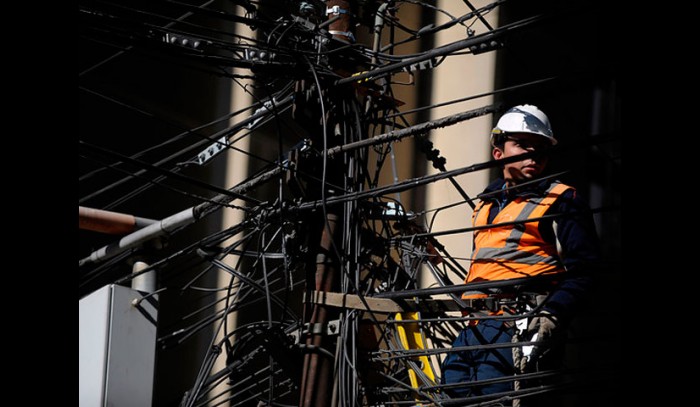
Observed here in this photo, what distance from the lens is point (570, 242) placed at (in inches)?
202

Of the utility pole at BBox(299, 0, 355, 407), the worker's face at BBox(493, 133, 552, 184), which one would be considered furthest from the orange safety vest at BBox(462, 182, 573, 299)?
the utility pole at BBox(299, 0, 355, 407)

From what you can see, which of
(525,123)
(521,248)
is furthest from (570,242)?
(525,123)

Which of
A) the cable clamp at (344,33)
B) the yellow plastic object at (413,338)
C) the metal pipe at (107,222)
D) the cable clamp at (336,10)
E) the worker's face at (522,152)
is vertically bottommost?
the yellow plastic object at (413,338)

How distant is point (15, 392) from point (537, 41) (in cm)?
860

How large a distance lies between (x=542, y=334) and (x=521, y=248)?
64 centimetres

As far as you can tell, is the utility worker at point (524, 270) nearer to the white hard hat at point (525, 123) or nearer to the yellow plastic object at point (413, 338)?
the white hard hat at point (525, 123)

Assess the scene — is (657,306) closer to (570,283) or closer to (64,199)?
(570,283)

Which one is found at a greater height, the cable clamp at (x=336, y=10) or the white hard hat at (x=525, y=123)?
the cable clamp at (x=336, y=10)

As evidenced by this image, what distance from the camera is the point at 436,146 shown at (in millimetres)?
10430

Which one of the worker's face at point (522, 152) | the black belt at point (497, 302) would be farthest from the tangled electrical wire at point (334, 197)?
the worker's face at point (522, 152)

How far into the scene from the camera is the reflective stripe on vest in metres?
5.32

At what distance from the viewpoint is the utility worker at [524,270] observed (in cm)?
488

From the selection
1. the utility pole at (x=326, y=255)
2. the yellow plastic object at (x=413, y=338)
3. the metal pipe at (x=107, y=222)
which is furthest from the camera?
the metal pipe at (x=107, y=222)

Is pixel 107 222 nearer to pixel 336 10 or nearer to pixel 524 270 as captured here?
pixel 336 10
